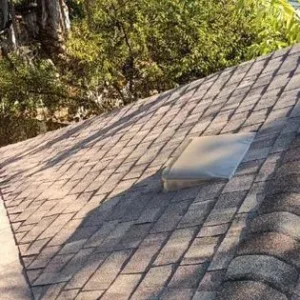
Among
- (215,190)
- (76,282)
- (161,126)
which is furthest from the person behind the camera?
(161,126)

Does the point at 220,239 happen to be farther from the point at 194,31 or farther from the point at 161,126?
the point at 194,31

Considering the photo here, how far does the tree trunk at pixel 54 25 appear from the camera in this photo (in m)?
18.0

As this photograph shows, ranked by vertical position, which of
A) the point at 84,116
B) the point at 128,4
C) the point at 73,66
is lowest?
the point at 84,116

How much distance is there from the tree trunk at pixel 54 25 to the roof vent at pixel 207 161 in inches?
556

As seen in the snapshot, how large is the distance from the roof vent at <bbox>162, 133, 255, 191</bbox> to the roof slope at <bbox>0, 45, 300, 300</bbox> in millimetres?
96

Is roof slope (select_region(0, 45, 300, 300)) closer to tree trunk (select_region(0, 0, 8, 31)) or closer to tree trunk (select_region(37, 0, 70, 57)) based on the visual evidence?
tree trunk (select_region(37, 0, 70, 57))

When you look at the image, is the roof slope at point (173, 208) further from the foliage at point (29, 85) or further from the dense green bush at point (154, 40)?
the foliage at point (29, 85)

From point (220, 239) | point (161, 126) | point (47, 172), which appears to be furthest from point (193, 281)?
point (47, 172)

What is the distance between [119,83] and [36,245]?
10.8 metres

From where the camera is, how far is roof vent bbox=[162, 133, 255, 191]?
375 cm

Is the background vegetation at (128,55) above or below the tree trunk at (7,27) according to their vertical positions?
below

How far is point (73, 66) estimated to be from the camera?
14.7m

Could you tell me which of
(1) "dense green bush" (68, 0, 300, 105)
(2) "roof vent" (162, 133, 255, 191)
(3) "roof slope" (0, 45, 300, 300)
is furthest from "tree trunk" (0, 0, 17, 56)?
(2) "roof vent" (162, 133, 255, 191)

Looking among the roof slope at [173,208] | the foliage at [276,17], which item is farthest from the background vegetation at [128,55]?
the roof slope at [173,208]
